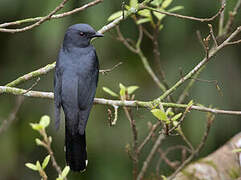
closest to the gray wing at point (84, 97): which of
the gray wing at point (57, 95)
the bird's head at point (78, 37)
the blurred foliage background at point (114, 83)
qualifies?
the gray wing at point (57, 95)

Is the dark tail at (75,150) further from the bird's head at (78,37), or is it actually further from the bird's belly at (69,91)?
the bird's head at (78,37)

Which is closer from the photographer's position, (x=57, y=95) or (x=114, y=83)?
(x=57, y=95)

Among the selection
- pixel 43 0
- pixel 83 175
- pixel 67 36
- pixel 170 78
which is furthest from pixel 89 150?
pixel 67 36

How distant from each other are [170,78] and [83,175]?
154 centimetres

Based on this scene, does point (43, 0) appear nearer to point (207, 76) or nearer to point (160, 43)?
point (160, 43)

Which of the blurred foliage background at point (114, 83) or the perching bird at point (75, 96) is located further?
the blurred foliage background at point (114, 83)

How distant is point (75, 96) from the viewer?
3609 millimetres

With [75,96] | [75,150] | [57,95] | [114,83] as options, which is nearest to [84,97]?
[75,96]

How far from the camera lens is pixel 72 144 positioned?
12.0 feet

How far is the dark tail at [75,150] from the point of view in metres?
3.64

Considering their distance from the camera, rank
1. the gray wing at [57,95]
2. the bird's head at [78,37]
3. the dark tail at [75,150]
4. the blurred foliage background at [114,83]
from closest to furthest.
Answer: the gray wing at [57,95] < the dark tail at [75,150] < the bird's head at [78,37] < the blurred foliage background at [114,83]

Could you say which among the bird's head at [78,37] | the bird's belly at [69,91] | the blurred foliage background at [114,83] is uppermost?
the bird's head at [78,37]

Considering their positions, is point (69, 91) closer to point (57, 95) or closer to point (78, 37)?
point (57, 95)

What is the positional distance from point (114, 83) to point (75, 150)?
255 cm
